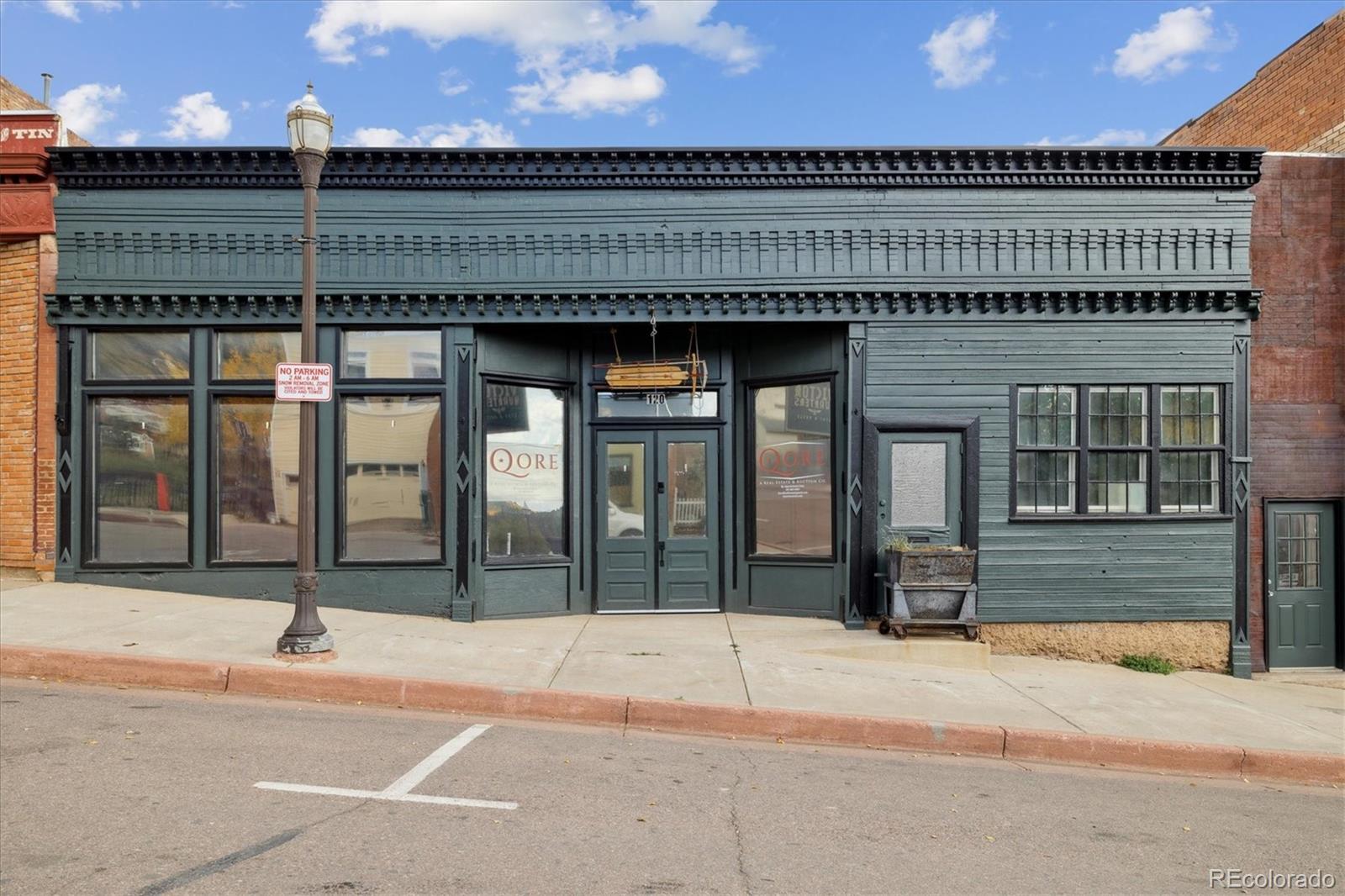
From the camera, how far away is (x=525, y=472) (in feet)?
36.7

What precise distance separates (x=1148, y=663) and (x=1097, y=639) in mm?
606

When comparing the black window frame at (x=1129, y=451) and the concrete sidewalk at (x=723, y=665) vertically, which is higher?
the black window frame at (x=1129, y=451)

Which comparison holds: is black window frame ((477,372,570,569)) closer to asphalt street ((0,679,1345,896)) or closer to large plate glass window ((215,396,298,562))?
large plate glass window ((215,396,298,562))

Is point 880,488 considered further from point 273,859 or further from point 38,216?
point 38,216

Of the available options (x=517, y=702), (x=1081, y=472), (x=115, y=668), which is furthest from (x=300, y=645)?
(x=1081, y=472)

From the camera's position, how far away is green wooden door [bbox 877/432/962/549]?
10.6 meters

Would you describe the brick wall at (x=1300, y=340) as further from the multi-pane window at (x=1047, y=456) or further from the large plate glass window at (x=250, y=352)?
the large plate glass window at (x=250, y=352)

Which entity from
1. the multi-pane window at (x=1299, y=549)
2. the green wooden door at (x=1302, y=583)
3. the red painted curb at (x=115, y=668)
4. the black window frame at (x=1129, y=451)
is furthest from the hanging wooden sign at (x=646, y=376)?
the multi-pane window at (x=1299, y=549)

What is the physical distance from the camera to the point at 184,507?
10664mm

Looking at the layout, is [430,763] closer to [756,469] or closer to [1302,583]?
[756,469]

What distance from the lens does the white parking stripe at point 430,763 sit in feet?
17.1

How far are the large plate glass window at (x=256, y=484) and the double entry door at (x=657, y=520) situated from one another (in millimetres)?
3741

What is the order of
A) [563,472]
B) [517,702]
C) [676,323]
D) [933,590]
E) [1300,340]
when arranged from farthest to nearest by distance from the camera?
1. [563,472]
2. [1300,340]
3. [676,323]
4. [933,590]
5. [517,702]

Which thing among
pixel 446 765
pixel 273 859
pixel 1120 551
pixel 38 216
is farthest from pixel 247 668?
pixel 1120 551
